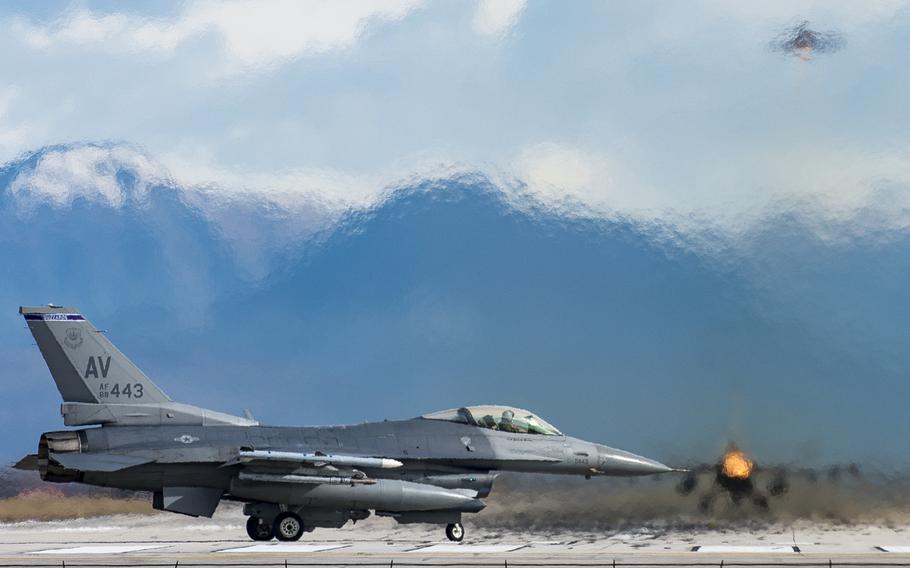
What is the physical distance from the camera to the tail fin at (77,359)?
32.3 m

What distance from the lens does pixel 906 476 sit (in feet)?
119

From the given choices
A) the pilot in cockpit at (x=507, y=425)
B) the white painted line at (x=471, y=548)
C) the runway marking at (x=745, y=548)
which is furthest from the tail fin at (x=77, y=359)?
the runway marking at (x=745, y=548)

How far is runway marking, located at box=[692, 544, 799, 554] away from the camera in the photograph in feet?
108

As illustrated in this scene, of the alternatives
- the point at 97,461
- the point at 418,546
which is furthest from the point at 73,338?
the point at 418,546

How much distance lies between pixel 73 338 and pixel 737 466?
1515 centimetres

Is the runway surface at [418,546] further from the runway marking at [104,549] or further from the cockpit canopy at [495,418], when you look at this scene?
the cockpit canopy at [495,418]

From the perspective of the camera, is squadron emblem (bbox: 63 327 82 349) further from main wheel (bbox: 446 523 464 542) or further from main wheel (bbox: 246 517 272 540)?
main wheel (bbox: 446 523 464 542)

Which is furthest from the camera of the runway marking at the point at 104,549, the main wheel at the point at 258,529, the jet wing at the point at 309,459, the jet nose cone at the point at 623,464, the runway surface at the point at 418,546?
the jet nose cone at the point at 623,464

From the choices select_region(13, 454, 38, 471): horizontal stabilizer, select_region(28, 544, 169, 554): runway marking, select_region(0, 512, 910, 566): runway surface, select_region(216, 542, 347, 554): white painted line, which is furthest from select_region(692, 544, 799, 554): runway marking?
select_region(13, 454, 38, 471): horizontal stabilizer

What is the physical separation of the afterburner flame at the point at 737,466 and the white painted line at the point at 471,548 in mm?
5416

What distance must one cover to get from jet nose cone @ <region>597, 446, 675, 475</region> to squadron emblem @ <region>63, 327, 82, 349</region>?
11.4m

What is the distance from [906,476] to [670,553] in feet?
23.4

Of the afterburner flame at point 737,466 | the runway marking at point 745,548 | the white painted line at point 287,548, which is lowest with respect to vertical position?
the runway marking at point 745,548

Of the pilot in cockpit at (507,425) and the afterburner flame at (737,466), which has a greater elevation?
the pilot in cockpit at (507,425)
